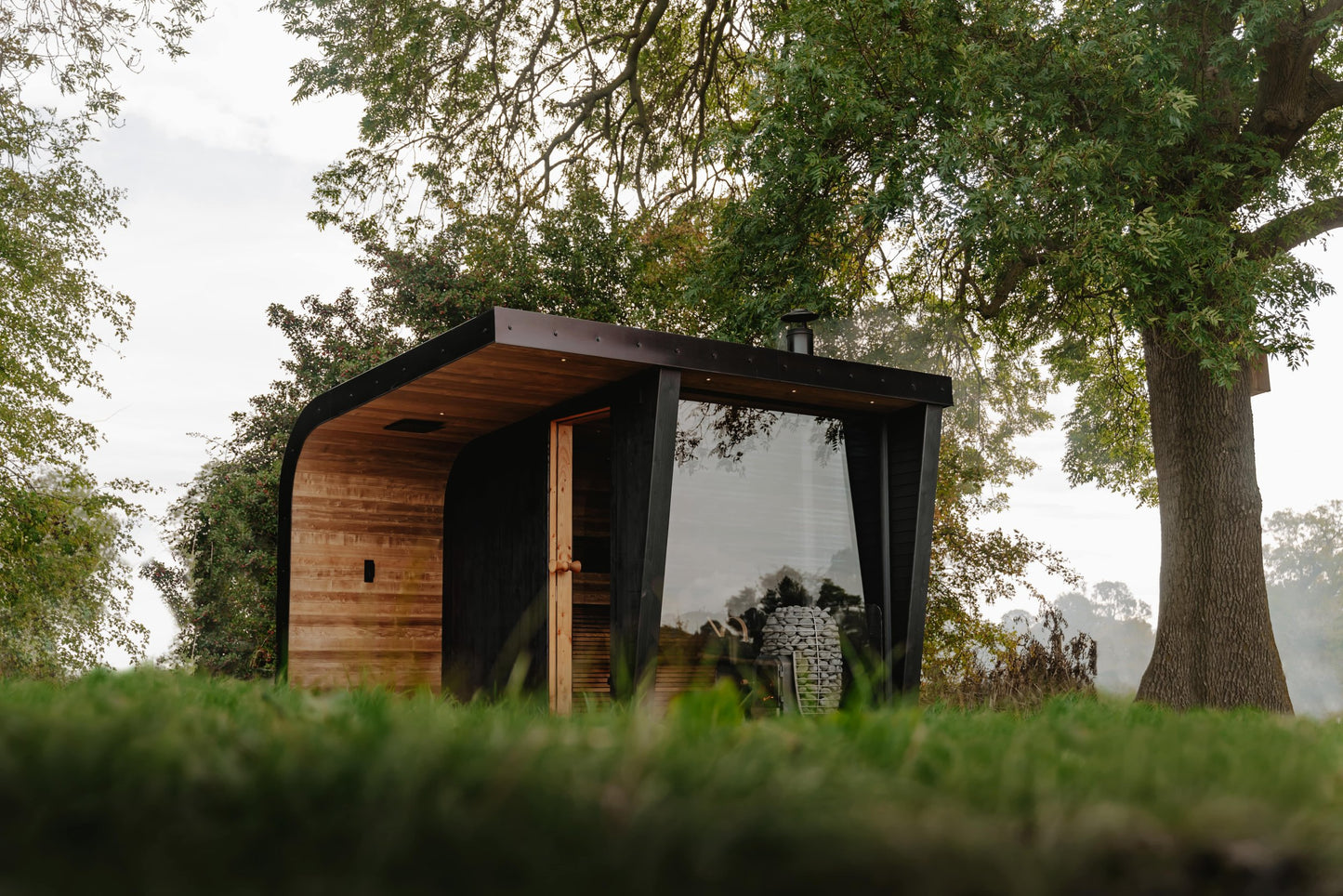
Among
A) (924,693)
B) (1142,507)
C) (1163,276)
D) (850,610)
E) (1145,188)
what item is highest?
(1145,188)

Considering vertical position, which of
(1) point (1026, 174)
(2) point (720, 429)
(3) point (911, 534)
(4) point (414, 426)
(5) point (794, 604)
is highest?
(1) point (1026, 174)

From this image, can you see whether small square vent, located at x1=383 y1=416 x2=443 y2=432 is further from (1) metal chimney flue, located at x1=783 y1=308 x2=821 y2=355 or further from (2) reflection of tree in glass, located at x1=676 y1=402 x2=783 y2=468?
(1) metal chimney flue, located at x1=783 y1=308 x2=821 y2=355

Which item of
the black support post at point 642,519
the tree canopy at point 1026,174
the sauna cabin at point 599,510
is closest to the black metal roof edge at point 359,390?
the sauna cabin at point 599,510

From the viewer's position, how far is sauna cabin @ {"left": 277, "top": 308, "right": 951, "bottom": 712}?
5.79 metres

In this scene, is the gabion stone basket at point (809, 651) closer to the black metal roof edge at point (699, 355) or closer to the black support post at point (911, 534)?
the black support post at point (911, 534)

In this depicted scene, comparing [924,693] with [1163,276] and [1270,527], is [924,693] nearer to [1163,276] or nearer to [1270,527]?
[1163,276]

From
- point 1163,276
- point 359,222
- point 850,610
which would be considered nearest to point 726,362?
point 850,610

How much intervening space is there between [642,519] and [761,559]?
1.21m

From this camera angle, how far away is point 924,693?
10609 millimetres

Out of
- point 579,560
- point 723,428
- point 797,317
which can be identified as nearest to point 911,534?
point 723,428

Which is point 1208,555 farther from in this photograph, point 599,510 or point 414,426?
point 414,426

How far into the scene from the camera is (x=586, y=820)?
0.93 metres

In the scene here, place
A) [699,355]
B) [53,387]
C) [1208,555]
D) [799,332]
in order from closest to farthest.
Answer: [699,355] → [799,332] → [1208,555] → [53,387]

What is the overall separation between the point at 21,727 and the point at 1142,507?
13.3 m
